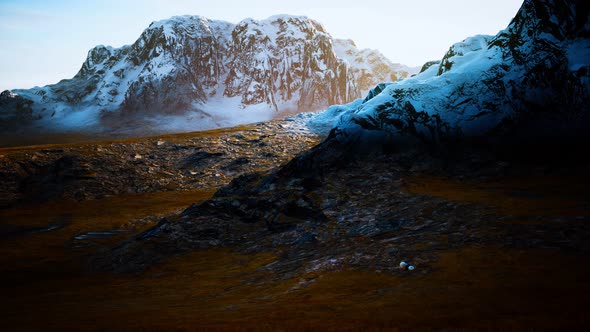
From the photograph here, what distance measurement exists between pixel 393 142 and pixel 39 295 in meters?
37.2

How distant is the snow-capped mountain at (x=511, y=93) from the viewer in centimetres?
4431

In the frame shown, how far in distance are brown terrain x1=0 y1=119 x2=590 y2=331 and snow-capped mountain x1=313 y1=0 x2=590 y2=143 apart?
4312 millimetres

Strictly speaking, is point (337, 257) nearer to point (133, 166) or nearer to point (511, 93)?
point (511, 93)

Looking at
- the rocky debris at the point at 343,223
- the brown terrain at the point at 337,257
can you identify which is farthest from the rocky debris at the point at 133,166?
the rocky debris at the point at 343,223

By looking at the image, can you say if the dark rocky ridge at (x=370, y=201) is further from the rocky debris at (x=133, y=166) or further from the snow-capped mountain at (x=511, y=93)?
the rocky debris at (x=133, y=166)

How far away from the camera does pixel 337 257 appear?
2647 centimetres

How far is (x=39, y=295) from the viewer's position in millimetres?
30000

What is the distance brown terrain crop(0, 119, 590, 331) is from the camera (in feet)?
50.8

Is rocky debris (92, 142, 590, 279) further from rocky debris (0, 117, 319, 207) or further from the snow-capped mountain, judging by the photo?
rocky debris (0, 117, 319, 207)

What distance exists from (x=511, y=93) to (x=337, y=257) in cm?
A: 3289

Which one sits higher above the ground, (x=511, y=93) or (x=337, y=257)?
(x=511, y=93)

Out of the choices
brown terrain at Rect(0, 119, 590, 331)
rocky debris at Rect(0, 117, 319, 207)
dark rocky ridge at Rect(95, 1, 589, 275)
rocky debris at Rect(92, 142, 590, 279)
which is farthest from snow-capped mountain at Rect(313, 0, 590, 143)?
rocky debris at Rect(0, 117, 319, 207)

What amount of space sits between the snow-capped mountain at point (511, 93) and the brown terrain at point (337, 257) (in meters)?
4.31

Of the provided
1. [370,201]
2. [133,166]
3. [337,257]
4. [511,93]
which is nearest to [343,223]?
[370,201]
